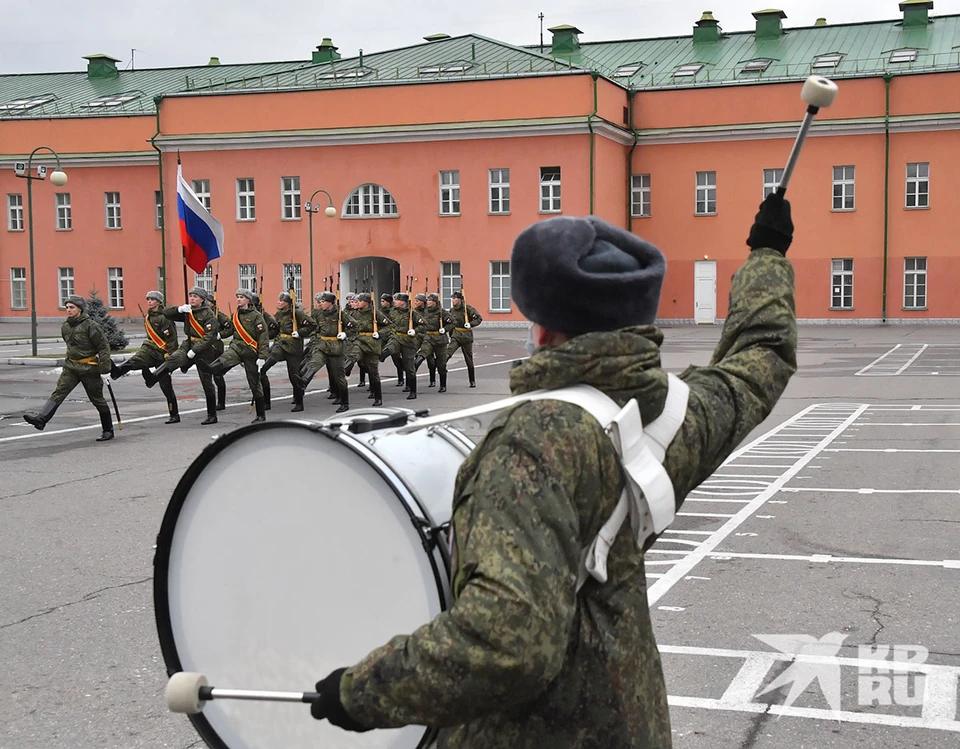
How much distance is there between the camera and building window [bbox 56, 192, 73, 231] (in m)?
51.0

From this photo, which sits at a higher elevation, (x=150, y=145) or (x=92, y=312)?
(x=150, y=145)

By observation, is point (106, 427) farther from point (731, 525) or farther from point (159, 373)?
point (731, 525)

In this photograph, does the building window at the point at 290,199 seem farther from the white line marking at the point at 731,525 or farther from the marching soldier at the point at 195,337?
the white line marking at the point at 731,525

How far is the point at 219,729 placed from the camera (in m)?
2.90

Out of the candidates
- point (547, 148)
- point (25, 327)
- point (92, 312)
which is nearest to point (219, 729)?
point (92, 312)

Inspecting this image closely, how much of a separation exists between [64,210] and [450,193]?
56.9 feet

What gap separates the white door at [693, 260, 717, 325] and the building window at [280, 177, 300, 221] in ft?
50.9

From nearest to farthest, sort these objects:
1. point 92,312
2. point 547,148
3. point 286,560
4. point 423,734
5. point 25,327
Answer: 1. point 423,734
2. point 286,560
3. point 92,312
4. point 547,148
5. point 25,327

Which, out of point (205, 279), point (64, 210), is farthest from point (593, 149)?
point (64, 210)

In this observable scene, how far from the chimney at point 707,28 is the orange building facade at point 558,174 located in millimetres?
2512

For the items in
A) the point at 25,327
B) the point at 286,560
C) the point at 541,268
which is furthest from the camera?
the point at 25,327

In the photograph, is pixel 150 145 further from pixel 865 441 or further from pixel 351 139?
pixel 865 441

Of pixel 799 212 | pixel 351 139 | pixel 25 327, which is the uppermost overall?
pixel 351 139

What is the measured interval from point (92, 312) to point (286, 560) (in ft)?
107
